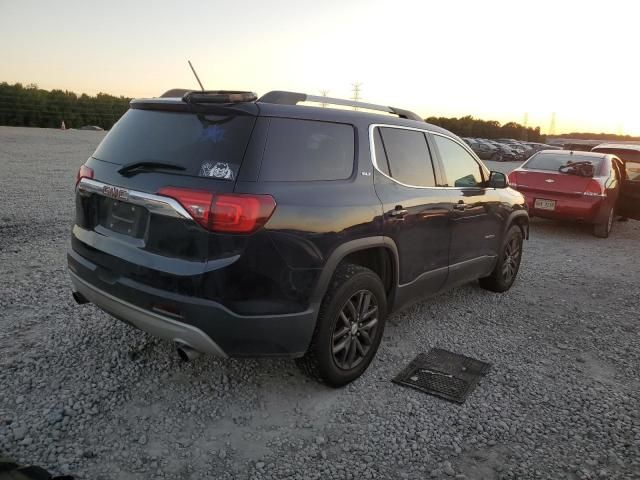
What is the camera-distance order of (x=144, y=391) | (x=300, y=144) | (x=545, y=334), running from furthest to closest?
(x=545, y=334)
(x=144, y=391)
(x=300, y=144)

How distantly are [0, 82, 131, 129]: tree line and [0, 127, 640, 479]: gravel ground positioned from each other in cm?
4112

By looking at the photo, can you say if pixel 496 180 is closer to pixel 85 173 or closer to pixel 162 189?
pixel 162 189

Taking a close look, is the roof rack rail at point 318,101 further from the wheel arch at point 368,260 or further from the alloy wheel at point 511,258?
the alloy wheel at point 511,258

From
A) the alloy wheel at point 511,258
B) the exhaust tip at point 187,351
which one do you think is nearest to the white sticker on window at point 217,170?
the exhaust tip at point 187,351

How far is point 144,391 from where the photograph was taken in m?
A: 3.28

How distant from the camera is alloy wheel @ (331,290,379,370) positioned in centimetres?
337

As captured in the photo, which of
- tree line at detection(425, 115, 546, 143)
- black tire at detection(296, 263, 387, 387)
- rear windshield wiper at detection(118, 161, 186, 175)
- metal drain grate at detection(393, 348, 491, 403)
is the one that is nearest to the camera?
rear windshield wiper at detection(118, 161, 186, 175)

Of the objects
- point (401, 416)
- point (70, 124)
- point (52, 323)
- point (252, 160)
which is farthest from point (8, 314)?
point (70, 124)

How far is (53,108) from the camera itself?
45844mm

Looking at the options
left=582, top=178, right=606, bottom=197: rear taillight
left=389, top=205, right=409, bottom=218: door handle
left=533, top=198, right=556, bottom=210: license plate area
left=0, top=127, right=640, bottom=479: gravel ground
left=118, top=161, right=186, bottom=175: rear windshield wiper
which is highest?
left=118, top=161, right=186, bottom=175: rear windshield wiper

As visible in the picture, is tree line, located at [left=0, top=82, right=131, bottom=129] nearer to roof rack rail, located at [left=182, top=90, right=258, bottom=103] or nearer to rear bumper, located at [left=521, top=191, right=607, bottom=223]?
rear bumper, located at [left=521, top=191, right=607, bottom=223]

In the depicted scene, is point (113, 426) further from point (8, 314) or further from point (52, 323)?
point (8, 314)

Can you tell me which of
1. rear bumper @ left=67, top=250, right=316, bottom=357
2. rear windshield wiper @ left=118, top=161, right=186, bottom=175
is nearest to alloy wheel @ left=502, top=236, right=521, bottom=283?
rear bumper @ left=67, top=250, right=316, bottom=357

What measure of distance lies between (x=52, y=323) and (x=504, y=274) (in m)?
4.48
